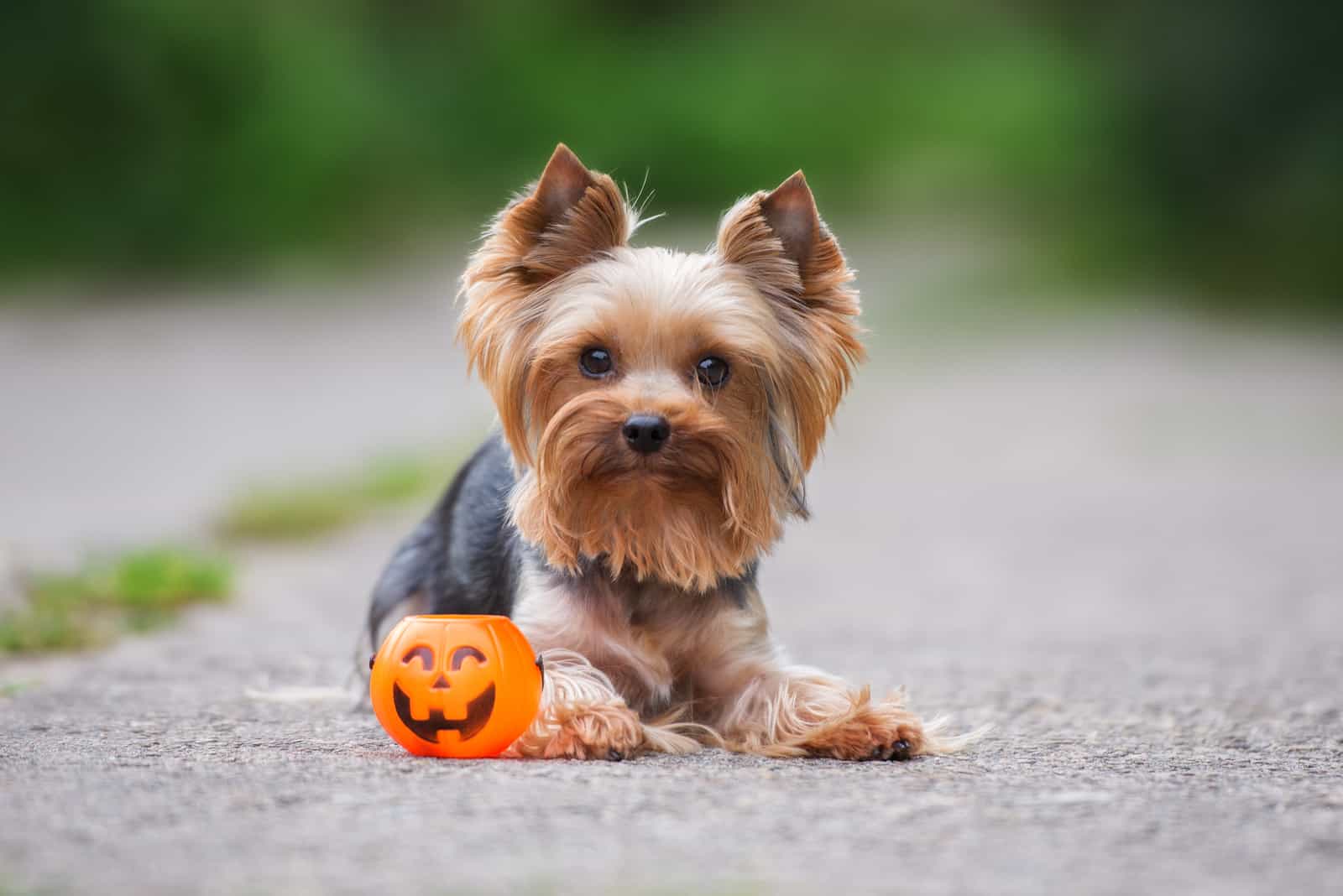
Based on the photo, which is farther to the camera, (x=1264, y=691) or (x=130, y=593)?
(x=130, y=593)

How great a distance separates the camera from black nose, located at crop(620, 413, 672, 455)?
186 inches

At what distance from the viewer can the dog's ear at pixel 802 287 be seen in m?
5.16

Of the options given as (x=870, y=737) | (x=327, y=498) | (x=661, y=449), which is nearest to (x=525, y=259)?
(x=661, y=449)

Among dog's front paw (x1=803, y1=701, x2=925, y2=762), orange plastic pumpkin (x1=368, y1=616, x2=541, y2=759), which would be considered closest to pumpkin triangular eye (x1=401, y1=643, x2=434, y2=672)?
orange plastic pumpkin (x1=368, y1=616, x2=541, y2=759)

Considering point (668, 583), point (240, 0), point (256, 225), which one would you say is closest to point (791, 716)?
point (668, 583)

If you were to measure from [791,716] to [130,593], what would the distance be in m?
4.43

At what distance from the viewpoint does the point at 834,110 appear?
41.3m

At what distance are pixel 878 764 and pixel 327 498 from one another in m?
8.30

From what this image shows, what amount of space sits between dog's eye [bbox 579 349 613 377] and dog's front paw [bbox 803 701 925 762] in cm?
122

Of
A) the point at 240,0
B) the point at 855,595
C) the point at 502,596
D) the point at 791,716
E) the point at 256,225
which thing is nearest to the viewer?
the point at 791,716

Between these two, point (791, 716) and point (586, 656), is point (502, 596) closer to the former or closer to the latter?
point (586, 656)

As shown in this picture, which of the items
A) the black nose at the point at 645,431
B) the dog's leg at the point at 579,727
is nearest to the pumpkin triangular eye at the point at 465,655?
the dog's leg at the point at 579,727

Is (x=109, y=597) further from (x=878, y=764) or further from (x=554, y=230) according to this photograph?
(x=878, y=764)

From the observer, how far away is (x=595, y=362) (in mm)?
4984
